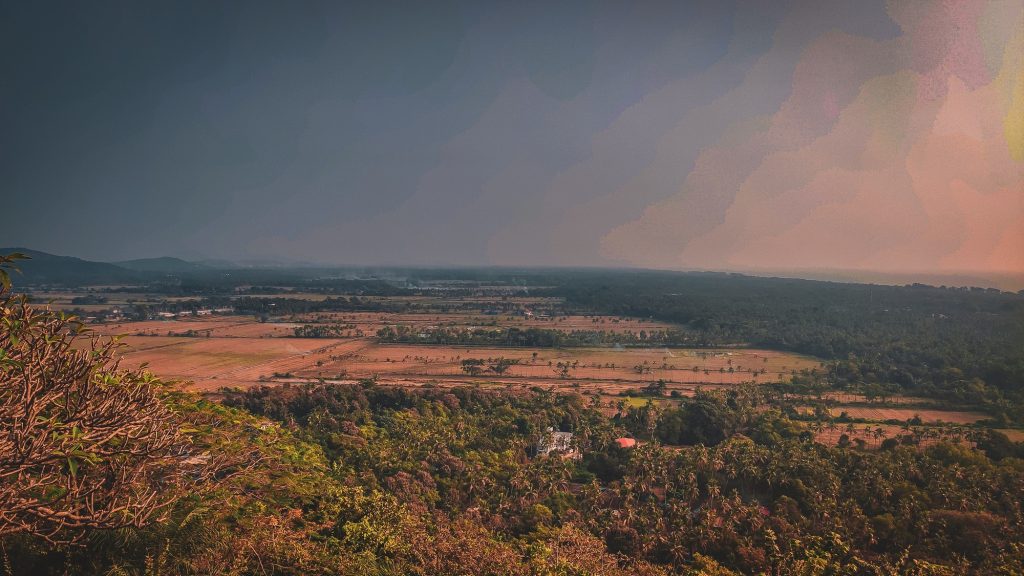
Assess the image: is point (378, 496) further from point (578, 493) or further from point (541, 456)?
point (541, 456)

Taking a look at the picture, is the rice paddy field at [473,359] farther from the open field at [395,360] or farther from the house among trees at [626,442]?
the house among trees at [626,442]

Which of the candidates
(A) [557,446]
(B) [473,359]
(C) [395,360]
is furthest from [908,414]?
(C) [395,360]

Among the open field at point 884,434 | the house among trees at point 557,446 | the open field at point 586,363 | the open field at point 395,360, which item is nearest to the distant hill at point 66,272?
the open field at point 395,360

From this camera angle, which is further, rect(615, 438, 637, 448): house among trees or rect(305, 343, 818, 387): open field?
rect(305, 343, 818, 387): open field

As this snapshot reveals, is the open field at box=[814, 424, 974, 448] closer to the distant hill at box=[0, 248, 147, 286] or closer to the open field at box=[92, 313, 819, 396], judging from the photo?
the open field at box=[92, 313, 819, 396]

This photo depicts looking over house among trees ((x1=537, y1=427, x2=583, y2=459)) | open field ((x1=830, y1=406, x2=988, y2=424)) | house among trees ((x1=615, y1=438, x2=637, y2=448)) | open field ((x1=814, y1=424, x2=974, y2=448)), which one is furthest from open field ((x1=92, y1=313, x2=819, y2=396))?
house among trees ((x1=615, y1=438, x2=637, y2=448))

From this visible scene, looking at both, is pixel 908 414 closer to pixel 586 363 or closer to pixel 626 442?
pixel 626 442

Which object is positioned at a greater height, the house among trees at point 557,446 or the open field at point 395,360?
the open field at point 395,360

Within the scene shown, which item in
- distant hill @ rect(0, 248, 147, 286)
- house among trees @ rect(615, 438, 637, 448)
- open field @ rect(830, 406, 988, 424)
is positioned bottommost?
open field @ rect(830, 406, 988, 424)

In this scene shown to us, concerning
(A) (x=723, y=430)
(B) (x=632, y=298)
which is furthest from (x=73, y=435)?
(B) (x=632, y=298)
